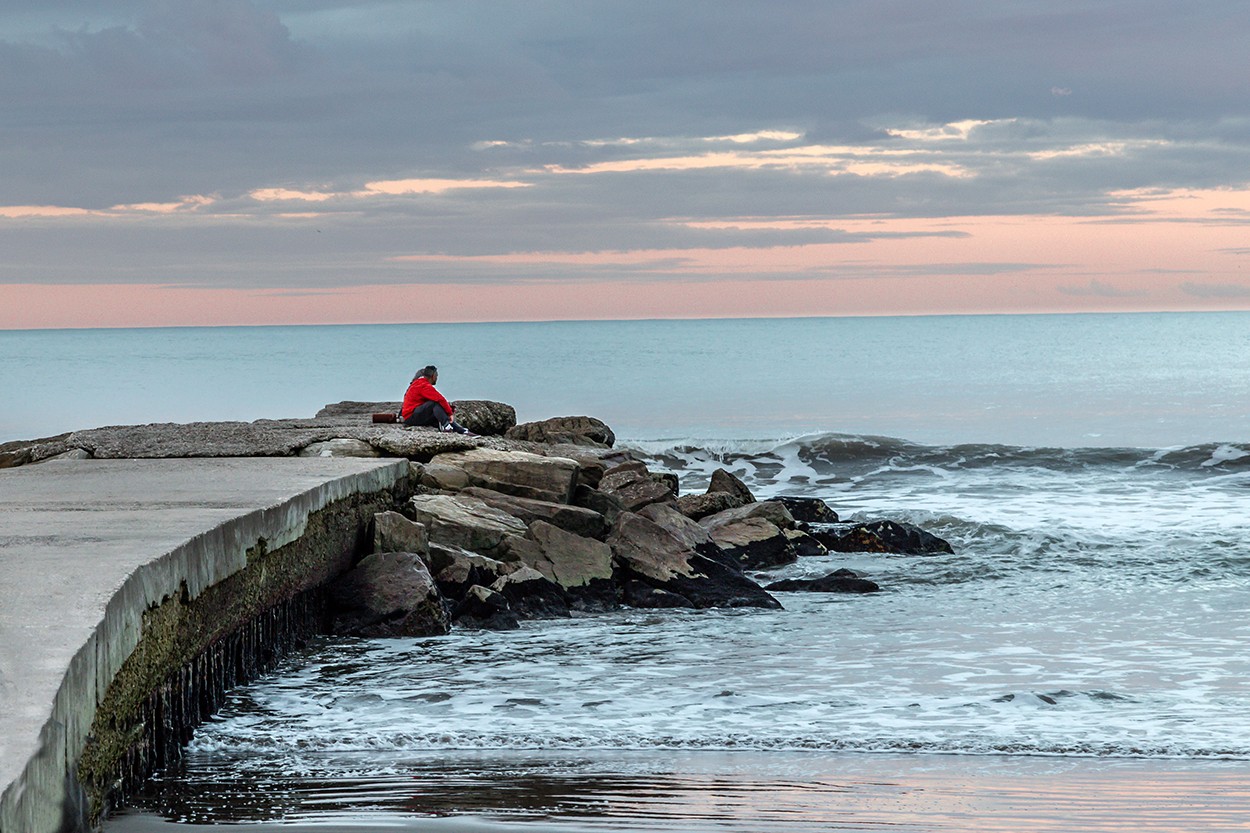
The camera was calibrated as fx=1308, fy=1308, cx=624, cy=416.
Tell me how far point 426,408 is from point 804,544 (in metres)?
4.56

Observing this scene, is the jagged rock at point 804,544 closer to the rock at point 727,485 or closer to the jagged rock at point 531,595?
the rock at point 727,485

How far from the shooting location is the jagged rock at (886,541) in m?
13.6

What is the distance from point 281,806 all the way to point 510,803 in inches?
35.4

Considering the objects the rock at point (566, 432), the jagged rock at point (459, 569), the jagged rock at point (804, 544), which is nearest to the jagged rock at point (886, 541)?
the jagged rock at point (804, 544)

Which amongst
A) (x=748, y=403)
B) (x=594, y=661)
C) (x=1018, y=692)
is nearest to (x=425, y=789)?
(x=594, y=661)

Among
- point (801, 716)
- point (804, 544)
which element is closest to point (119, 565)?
point (801, 716)

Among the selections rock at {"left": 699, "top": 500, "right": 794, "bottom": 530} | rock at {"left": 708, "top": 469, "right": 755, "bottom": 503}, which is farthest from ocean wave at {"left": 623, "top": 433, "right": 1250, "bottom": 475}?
rock at {"left": 699, "top": 500, "right": 794, "bottom": 530}

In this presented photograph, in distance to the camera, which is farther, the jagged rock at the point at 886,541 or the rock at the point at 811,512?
the rock at the point at 811,512

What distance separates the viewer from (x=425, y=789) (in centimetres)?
538

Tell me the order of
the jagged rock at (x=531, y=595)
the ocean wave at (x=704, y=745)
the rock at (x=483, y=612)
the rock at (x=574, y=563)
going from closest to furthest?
1. the ocean wave at (x=704, y=745)
2. the rock at (x=483, y=612)
3. the jagged rock at (x=531, y=595)
4. the rock at (x=574, y=563)

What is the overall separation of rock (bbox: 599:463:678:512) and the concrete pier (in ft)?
8.33

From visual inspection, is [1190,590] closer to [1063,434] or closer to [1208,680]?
[1208,680]

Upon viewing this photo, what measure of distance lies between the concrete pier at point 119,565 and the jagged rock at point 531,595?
1186 mm

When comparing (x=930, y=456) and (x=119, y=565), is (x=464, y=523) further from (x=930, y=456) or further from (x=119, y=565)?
(x=930, y=456)
